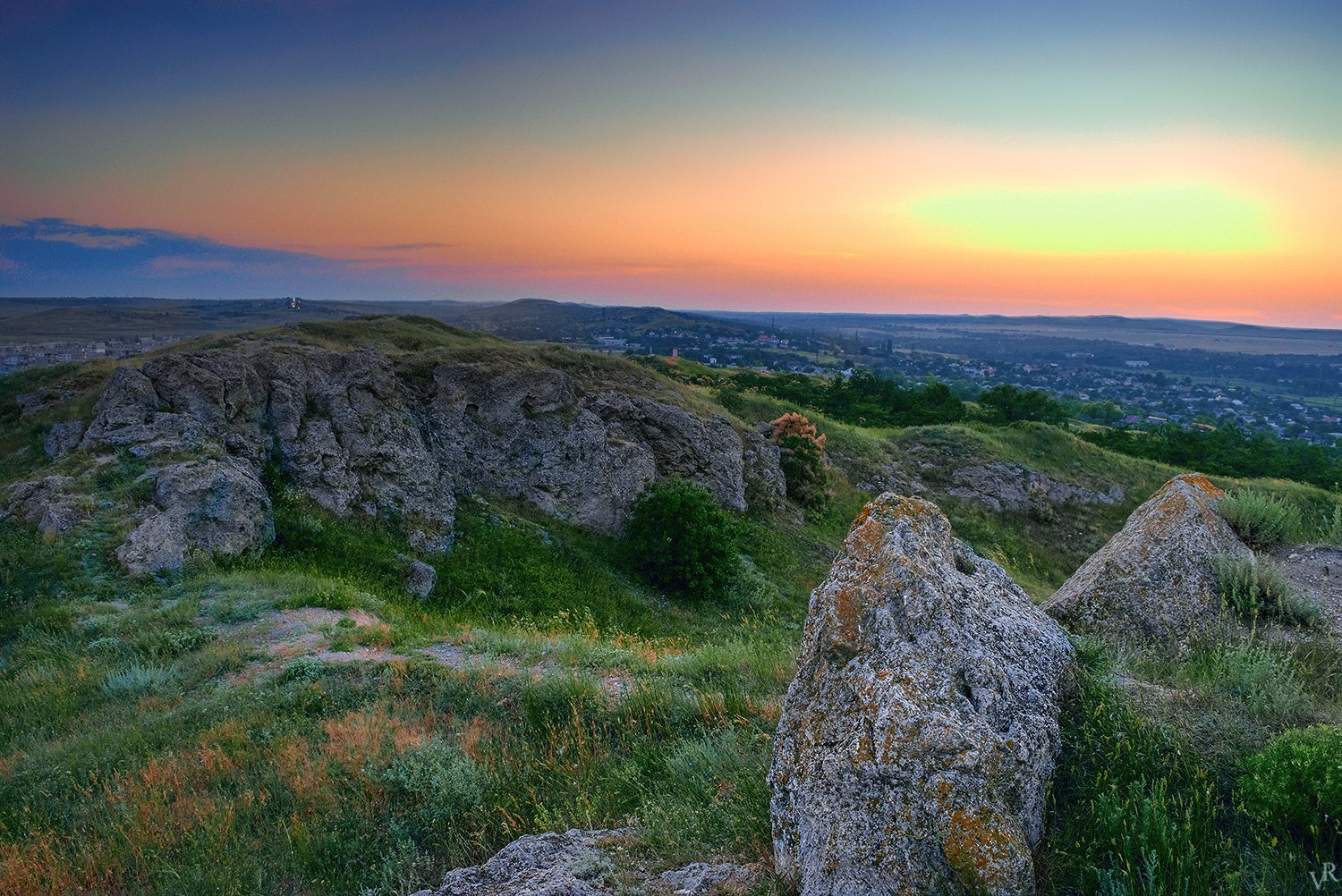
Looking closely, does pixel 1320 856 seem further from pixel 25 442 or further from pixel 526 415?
pixel 25 442

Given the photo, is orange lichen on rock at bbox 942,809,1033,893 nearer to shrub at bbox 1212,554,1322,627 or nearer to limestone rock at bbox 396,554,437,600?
shrub at bbox 1212,554,1322,627

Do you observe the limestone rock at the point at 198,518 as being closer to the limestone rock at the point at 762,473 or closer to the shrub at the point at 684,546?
the shrub at the point at 684,546

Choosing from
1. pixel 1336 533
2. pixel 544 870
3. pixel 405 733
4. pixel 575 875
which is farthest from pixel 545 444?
pixel 1336 533

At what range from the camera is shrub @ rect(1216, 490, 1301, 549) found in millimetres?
6816

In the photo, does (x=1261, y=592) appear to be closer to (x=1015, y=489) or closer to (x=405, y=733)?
(x=405, y=733)

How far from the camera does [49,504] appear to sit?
11477mm

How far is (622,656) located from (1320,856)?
6.49 m

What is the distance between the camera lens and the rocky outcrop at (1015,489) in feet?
101

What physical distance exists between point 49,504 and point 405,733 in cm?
1053

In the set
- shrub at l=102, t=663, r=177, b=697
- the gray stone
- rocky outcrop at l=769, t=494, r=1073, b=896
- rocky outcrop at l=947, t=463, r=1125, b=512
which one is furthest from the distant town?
the gray stone

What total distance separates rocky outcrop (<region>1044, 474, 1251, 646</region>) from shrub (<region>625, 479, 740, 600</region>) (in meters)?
11.3

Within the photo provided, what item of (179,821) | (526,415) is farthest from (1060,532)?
(179,821)

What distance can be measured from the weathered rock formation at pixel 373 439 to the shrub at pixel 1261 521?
14.7 m

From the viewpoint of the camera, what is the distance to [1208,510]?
6.52m
